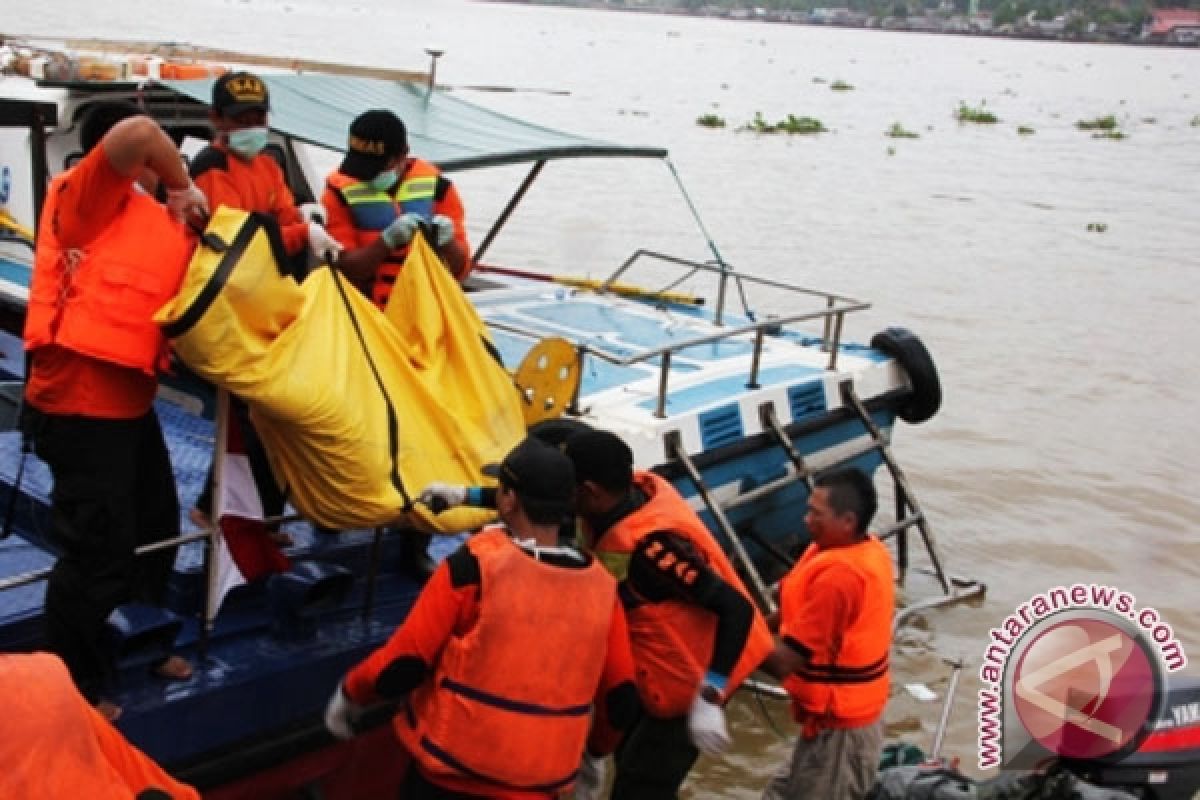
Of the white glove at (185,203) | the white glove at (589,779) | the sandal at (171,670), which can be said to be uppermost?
the white glove at (185,203)

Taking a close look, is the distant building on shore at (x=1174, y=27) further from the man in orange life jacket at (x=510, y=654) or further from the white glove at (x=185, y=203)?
the man in orange life jacket at (x=510, y=654)

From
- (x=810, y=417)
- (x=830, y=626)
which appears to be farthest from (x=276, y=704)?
(x=810, y=417)

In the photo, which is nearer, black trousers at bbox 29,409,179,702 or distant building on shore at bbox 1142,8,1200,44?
black trousers at bbox 29,409,179,702

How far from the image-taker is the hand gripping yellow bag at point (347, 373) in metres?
3.99

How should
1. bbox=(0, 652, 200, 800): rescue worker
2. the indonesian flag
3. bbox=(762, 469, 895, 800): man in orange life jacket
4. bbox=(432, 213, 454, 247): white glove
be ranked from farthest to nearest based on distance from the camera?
bbox=(432, 213, 454, 247): white glove < the indonesian flag < bbox=(762, 469, 895, 800): man in orange life jacket < bbox=(0, 652, 200, 800): rescue worker

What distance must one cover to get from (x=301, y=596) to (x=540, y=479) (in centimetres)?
167

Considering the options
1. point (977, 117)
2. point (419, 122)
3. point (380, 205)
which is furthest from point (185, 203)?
point (977, 117)

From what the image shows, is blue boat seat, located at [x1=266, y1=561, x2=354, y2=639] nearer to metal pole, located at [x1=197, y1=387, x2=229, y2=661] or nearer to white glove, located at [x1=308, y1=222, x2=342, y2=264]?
metal pole, located at [x1=197, y1=387, x2=229, y2=661]

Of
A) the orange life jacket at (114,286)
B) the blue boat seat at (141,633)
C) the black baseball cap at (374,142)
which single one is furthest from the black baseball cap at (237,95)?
the blue boat seat at (141,633)

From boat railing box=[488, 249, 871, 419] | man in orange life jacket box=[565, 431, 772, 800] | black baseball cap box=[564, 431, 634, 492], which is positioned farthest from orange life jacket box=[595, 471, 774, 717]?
boat railing box=[488, 249, 871, 419]

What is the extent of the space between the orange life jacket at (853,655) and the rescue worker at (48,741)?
2348 millimetres

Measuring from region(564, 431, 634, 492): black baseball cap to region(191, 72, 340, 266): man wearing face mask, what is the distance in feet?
4.01

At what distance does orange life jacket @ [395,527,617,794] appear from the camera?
11.4ft

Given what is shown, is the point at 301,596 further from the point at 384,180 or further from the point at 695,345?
the point at 695,345
